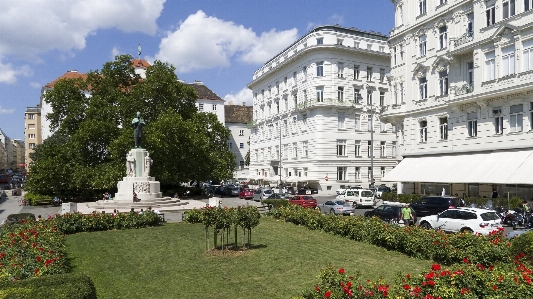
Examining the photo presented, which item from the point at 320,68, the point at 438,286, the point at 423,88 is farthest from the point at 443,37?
the point at 438,286

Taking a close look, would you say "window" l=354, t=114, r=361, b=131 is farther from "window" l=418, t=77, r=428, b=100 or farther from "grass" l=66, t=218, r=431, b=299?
"grass" l=66, t=218, r=431, b=299

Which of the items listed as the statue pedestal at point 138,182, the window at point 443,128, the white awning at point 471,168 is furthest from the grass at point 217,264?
the window at point 443,128

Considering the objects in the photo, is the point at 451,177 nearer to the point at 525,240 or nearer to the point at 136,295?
the point at 525,240

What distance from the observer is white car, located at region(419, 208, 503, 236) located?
62.8ft

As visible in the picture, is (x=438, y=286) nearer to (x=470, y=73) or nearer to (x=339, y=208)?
(x=339, y=208)

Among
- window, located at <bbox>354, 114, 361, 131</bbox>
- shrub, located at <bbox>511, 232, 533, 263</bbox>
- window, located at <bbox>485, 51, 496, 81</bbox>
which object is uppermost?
window, located at <bbox>485, 51, 496, 81</bbox>

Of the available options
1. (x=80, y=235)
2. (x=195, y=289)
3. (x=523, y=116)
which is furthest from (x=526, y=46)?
(x=80, y=235)

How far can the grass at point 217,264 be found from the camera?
10906mm

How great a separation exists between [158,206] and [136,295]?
2283 centimetres

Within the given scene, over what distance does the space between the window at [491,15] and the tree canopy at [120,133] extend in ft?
92.9

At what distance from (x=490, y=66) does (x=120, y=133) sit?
34729mm

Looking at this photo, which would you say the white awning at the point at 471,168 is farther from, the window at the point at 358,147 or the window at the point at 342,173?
the window at the point at 358,147

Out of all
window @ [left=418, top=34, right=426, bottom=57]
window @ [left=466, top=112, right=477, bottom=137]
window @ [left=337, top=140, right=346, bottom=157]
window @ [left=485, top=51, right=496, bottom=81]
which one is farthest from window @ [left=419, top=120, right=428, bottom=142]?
window @ [left=337, top=140, right=346, bottom=157]

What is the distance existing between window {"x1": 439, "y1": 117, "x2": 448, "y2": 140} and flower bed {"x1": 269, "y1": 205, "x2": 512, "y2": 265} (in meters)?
19.8
